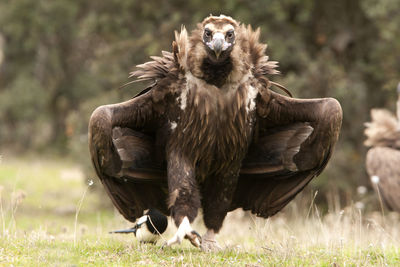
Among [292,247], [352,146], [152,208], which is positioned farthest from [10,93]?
[292,247]

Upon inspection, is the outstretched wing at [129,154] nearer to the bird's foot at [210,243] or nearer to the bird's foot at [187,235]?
the bird's foot at [210,243]

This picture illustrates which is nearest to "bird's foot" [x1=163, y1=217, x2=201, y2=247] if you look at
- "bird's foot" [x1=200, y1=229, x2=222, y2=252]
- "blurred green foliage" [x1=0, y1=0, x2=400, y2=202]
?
"bird's foot" [x1=200, y1=229, x2=222, y2=252]

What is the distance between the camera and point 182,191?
560cm

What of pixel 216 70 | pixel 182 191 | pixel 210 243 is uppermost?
pixel 216 70

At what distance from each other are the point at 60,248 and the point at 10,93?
18.0m

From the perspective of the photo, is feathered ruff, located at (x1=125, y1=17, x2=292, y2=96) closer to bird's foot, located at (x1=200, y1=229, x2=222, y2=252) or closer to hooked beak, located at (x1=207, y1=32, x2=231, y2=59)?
hooked beak, located at (x1=207, y1=32, x2=231, y2=59)

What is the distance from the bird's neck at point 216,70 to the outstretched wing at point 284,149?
1.66 feet

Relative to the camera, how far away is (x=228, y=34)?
560cm

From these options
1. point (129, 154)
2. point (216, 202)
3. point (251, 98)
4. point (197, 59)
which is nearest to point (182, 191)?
point (216, 202)

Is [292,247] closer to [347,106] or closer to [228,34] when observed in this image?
[228,34]

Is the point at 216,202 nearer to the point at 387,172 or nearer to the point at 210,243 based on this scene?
the point at 210,243

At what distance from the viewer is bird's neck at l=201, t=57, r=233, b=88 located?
18.4ft

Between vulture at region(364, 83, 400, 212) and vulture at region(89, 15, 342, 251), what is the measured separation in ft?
7.14

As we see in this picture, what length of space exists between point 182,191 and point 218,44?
135cm
